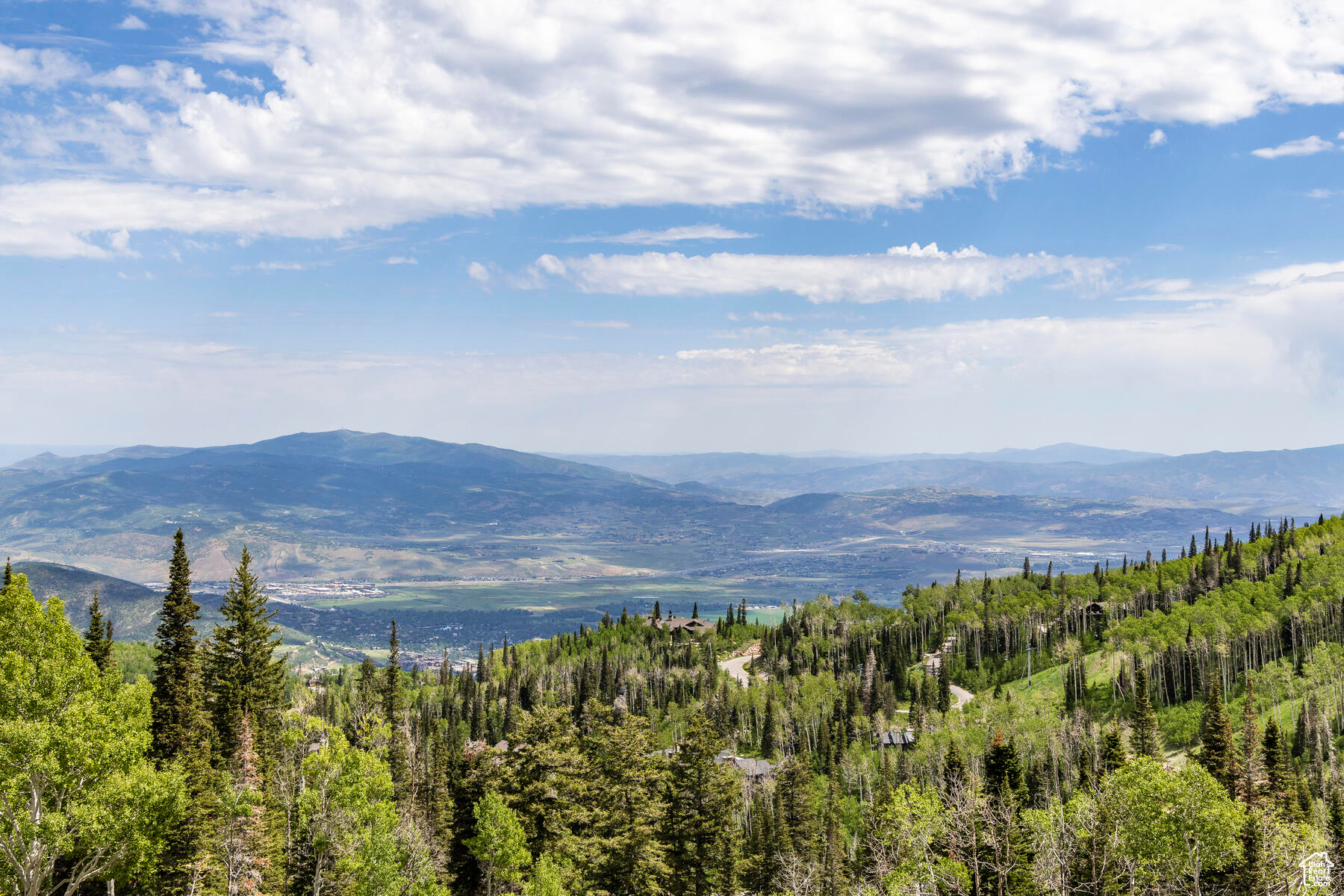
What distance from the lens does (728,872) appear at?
61906mm

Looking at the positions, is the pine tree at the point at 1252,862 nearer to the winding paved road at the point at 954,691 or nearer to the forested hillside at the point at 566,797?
the forested hillside at the point at 566,797

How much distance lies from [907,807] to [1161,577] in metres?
167

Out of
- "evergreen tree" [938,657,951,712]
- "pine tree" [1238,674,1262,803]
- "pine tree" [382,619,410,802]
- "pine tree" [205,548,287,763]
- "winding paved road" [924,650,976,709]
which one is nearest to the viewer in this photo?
"pine tree" [205,548,287,763]

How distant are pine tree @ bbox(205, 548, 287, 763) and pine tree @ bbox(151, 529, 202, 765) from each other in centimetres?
175

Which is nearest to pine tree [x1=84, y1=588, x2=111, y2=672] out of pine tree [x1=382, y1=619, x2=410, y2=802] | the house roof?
pine tree [x1=382, y1=619, x2=410, y2=802]

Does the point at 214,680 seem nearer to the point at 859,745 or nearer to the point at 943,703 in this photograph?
the point at 859,745

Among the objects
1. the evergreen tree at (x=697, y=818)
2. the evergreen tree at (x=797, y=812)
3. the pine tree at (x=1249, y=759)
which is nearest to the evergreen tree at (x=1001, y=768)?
the pine tree at (x=1249, y=759)

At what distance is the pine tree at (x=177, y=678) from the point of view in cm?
5409

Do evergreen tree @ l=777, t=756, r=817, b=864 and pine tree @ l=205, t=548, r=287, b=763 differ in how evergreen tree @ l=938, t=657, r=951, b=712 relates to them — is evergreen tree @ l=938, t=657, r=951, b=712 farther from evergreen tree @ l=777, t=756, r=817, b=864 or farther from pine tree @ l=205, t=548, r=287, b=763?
pine tree @ l=205, t=548, r=287, b=763

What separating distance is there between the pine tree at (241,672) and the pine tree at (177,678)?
1751mm

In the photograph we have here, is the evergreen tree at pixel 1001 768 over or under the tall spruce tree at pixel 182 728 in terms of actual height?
under

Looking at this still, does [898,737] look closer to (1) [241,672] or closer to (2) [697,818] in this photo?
(2) [697,818]

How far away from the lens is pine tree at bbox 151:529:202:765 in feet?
177

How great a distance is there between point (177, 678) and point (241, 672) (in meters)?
6.61
